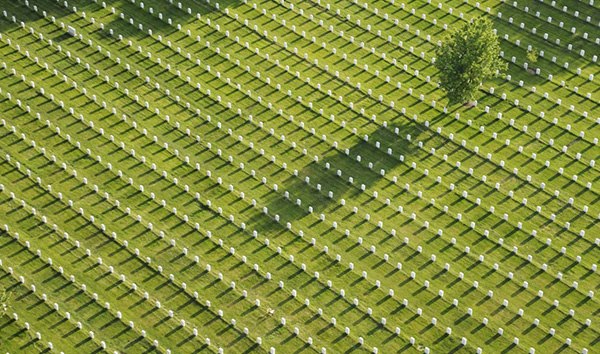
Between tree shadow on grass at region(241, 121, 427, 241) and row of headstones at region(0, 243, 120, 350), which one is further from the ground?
tree shadow on grass at region(241, 121, 427, 241)

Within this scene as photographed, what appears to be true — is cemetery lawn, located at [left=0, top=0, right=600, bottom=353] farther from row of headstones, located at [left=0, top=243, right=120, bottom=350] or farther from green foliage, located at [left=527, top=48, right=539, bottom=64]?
green foliage, located at [left=527, top=48, right=539, bottom=64]

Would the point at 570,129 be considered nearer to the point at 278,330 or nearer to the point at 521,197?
the point at 521,197

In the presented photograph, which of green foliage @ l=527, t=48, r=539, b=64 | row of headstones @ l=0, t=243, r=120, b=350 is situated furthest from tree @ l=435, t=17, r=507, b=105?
row of headstones @ l=0, t=243, r=120, b=350

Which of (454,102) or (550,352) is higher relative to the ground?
(454,102)

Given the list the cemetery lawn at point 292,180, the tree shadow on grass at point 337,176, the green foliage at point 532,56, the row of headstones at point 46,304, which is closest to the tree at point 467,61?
the cemetery lawn at point 292,180

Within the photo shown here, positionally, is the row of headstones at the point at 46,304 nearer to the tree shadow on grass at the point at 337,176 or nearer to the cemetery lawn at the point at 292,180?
the cemetery lawn at the point at 292,180

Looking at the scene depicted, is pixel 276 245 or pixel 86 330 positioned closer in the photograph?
pixel 86 330

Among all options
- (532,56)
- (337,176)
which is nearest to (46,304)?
(337,176)

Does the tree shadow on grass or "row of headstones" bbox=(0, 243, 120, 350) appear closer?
"row of headstones" bbox=(0, 243, 120, 350)

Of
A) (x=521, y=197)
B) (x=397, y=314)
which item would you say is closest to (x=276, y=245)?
(x=397, y=314)

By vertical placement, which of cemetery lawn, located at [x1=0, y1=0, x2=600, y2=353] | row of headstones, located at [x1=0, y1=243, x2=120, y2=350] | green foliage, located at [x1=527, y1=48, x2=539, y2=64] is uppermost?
green foliage, located at [x1=527, y1=48, x2=539, y2=64]
